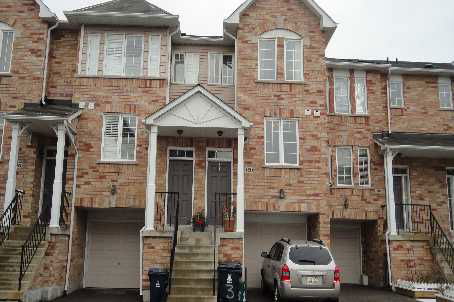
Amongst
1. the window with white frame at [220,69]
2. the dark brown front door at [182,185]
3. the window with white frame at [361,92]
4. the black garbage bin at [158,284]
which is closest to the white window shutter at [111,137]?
the dark brown front door at [182,185]

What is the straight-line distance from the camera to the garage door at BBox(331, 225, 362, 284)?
19.0 meters

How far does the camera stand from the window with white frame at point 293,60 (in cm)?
1783

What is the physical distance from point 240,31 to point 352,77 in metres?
5.16

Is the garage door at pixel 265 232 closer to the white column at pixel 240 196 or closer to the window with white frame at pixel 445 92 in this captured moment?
the white column at pixel 240 196

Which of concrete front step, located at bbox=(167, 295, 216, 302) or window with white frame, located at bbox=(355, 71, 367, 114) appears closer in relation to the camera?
concrete front step, located at bbox=(167, 295, 216, 302)

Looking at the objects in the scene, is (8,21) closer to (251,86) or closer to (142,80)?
(142,80)

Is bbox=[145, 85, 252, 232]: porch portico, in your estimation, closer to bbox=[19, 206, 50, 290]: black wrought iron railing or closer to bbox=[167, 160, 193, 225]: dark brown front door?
bbox=[167, 160, 193, 225]: dark brown front door

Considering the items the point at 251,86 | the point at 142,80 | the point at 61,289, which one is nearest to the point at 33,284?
the point at 61,289

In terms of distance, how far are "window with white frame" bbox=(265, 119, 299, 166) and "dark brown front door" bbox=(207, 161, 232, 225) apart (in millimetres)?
1490

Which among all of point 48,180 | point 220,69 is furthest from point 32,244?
point 220,69

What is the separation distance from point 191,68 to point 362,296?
1011cm

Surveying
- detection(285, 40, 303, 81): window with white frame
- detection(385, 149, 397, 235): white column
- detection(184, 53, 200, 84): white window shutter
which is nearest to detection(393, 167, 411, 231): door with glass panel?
detection(385, 149, 397, 235): white column

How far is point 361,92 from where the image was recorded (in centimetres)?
1973

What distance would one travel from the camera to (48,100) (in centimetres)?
1725
